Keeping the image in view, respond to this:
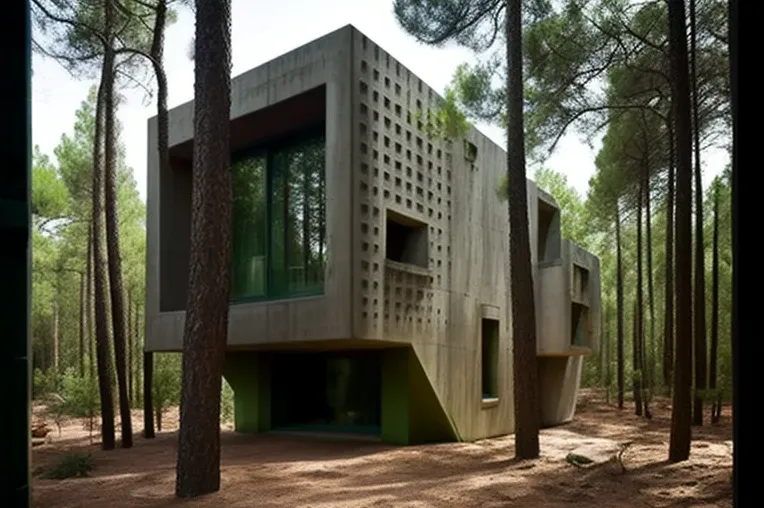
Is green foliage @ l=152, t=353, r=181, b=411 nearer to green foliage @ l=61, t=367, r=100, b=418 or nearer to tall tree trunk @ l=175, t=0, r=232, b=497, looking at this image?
green foliage @ l=61, t=367, r=100, b=418

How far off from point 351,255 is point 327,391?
559 centimetres

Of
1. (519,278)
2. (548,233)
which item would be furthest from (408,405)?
(548,233)

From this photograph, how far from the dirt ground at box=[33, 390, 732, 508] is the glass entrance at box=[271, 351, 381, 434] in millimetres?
846

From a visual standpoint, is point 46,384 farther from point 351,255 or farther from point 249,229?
point 351,255

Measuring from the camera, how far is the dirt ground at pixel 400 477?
23.6ft

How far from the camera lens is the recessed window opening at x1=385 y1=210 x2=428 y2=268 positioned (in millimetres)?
11883

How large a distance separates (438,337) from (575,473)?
3.87 metres

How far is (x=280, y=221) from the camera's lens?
12.0m

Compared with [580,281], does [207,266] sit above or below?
above

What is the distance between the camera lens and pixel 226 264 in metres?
7.79

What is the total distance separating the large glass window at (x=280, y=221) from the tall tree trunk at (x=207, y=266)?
11.2ft

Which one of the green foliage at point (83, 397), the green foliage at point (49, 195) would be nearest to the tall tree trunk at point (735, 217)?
the green foliage at point (83, 397)

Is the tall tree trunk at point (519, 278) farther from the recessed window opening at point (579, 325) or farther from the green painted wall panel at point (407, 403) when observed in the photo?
the recessed window opening at point (579, 325)

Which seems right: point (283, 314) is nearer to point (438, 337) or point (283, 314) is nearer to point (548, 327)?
point (438, 337)
